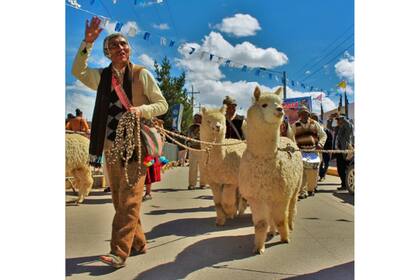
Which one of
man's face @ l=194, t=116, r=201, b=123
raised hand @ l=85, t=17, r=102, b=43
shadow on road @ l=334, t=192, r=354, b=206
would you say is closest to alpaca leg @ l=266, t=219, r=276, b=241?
shadow on road @ l=334, t=192, r=354, b=206

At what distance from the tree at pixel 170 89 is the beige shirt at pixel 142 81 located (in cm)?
12

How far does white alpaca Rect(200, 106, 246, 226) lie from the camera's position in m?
3.81

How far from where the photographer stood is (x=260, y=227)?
315cm

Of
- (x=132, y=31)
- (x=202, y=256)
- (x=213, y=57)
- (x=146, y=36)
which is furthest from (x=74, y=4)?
(x=202, y=256)

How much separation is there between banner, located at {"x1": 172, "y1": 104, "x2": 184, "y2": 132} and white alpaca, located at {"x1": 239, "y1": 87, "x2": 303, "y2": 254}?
1.87 feet

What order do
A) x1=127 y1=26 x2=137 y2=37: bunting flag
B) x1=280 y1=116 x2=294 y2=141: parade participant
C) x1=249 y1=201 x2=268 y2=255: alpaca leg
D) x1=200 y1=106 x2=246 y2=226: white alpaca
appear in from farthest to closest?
x1=280 y1=116 x2=294 y2=141: parade participant < x1=200 y1=106 x2=246 y2=226: white alpaca < x1=249 y1=201 x2=268 y2=255: alpaca leg < x1=127 y1=26 x2=137 y2=37: bunting flag

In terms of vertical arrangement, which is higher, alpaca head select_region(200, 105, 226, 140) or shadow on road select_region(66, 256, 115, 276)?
alpaca head select_region(200, 105, 226, 140)

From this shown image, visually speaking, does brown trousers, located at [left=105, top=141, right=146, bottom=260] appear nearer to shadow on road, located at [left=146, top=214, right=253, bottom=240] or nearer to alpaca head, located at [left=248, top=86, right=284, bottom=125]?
shadow on road, located at [left=146, top=214, right=253, bottom=240]

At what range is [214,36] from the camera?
289cm

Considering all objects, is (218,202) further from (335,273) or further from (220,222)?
(335,273)

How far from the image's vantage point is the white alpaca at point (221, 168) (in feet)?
12.5

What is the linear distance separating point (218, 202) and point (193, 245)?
0.89m

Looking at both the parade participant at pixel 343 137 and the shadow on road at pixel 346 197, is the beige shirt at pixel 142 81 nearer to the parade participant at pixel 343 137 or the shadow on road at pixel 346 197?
the parade participant at pixel 343 137
